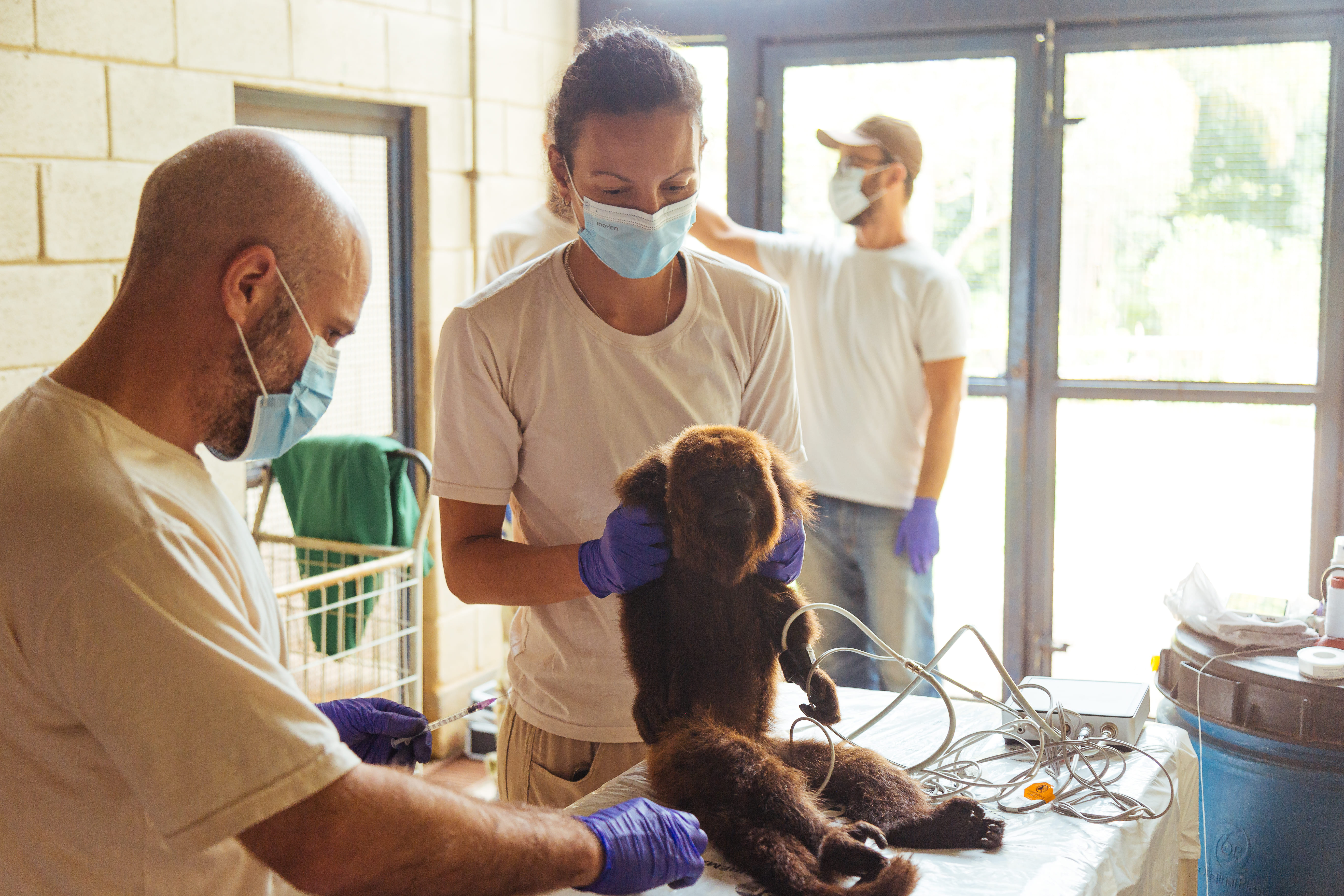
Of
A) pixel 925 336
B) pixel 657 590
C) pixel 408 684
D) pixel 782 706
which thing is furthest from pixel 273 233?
pixel 925 336

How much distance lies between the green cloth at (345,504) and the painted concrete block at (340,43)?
44.4 inches

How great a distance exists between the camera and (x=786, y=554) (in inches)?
57.7

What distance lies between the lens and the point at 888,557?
3273 millimetres

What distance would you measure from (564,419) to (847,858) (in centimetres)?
67

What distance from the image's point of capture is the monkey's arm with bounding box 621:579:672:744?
139 cm

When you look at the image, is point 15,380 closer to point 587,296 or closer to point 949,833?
point 587,296

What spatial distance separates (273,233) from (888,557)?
255cm

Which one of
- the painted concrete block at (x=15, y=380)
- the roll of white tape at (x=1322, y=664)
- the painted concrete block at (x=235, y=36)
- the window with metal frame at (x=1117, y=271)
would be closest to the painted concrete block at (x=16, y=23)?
the painted concrete block at (x=235, y=36)

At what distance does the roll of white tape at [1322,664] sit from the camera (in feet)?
6.63

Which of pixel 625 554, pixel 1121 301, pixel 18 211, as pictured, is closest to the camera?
pixel 625 554

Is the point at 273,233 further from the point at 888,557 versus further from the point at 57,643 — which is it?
the point at 888,557

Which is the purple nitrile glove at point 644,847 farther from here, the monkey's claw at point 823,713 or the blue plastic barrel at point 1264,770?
the blue plastic barrel at point 1264,770

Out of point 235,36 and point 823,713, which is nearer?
point 823,713

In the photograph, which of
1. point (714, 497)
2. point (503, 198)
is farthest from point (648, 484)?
point (503, 198)
